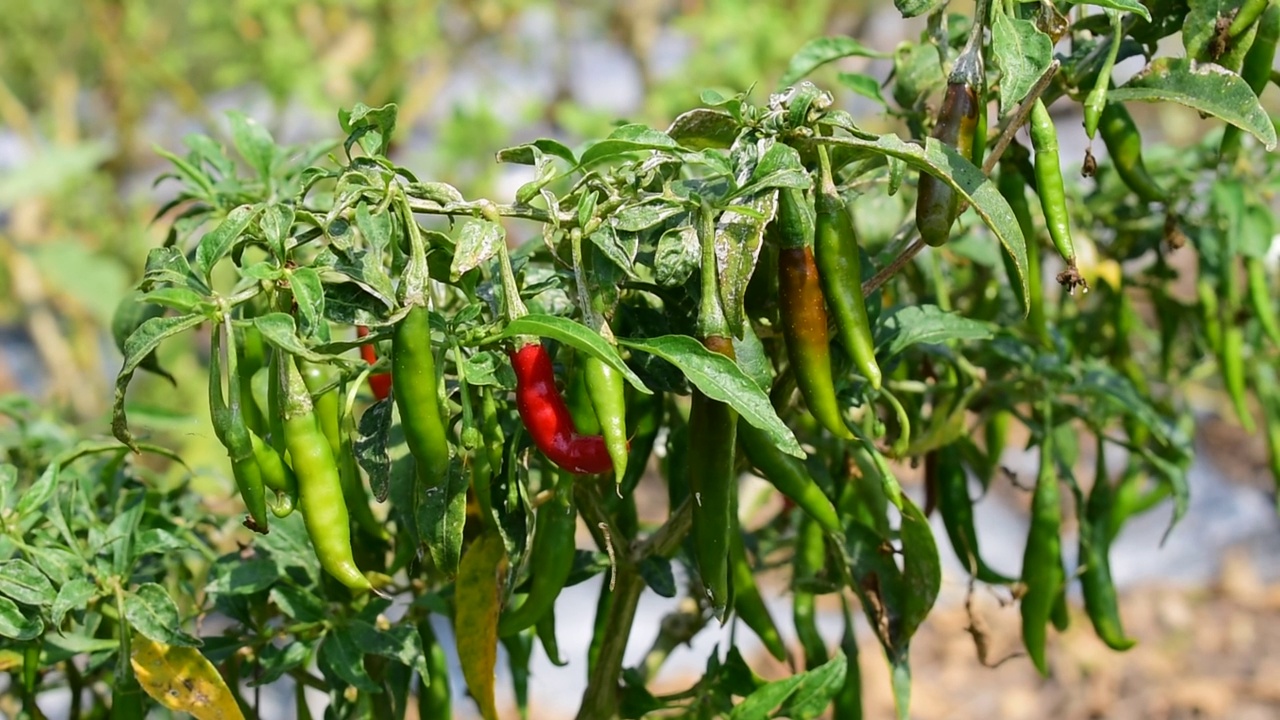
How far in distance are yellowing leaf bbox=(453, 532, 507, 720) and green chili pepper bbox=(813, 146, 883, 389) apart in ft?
1.03

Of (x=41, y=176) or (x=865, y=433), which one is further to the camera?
(x=41, y=176)

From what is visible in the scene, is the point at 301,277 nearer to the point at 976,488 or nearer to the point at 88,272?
the point at 88,272

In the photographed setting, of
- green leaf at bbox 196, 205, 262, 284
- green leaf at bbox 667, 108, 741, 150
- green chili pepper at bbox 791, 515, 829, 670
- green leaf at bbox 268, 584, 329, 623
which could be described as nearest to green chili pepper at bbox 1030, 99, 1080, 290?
green leaf at bbox 667, 108, 741, 150

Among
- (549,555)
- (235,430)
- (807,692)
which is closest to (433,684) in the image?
(549,555)

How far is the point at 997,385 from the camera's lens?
129cm

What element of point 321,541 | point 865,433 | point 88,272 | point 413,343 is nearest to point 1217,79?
point 865,433

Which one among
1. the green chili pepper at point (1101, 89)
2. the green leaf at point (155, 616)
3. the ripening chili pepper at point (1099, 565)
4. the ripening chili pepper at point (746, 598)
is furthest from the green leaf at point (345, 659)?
the ripening chili pepper at point (1099, 565)

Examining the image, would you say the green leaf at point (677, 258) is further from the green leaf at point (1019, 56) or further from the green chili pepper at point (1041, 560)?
the green chili pepper at point (1041, 560)

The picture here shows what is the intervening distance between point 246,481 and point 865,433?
0.55 m

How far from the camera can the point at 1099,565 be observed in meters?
1.42

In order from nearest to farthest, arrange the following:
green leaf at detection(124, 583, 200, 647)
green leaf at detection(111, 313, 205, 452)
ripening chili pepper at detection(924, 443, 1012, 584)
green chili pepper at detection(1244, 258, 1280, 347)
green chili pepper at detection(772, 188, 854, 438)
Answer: green leaf at detection(111, 313, 205, 452) < green chili pepper at detection(772, 188, 854, 438) < green leaf at detection(124, 583, 200, 647) < ripening chili pepper at detection(924, 443, 1012, 584) < green chili pepper at detection(1244, 258, 1280, 347)

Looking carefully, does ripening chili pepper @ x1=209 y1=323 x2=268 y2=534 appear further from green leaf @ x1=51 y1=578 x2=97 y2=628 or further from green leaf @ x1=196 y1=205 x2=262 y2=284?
green leaf @ x1=51 y1=578 x2=97 y2=628

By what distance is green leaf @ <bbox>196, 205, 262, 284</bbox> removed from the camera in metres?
0.80

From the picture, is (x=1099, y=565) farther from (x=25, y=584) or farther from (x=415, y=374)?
(x=25, y=584)
